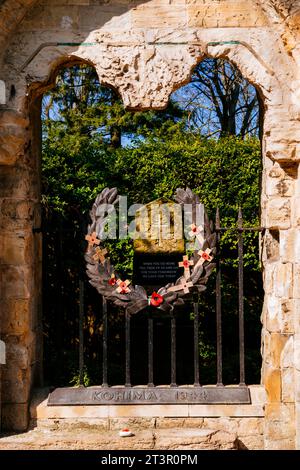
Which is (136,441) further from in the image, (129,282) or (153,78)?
(153,78)

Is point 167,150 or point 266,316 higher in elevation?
point 167,150

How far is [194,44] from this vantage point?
12.9ft

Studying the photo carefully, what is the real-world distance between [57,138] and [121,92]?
17.6 feet

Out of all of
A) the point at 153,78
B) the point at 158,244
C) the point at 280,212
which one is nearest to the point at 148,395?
the point at 158,244

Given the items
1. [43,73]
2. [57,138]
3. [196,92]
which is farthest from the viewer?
[196,92]

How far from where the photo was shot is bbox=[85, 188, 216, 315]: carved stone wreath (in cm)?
424

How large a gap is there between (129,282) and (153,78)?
60.8 inches

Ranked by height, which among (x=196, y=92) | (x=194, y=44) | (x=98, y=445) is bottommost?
(x=98, y=445)

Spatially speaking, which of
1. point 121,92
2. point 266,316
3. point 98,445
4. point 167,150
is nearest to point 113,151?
point 167,150

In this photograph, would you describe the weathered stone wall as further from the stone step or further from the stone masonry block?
the stone step

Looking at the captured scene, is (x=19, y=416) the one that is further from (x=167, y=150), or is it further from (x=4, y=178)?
(x=167, y=150)

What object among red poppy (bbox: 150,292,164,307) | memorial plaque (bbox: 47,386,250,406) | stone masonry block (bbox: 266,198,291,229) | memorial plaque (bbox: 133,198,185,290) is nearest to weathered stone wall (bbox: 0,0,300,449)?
stone masonry block (bbox: 266,198,291,229)

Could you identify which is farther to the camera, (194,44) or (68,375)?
(68,375)

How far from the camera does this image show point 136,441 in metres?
3.67
